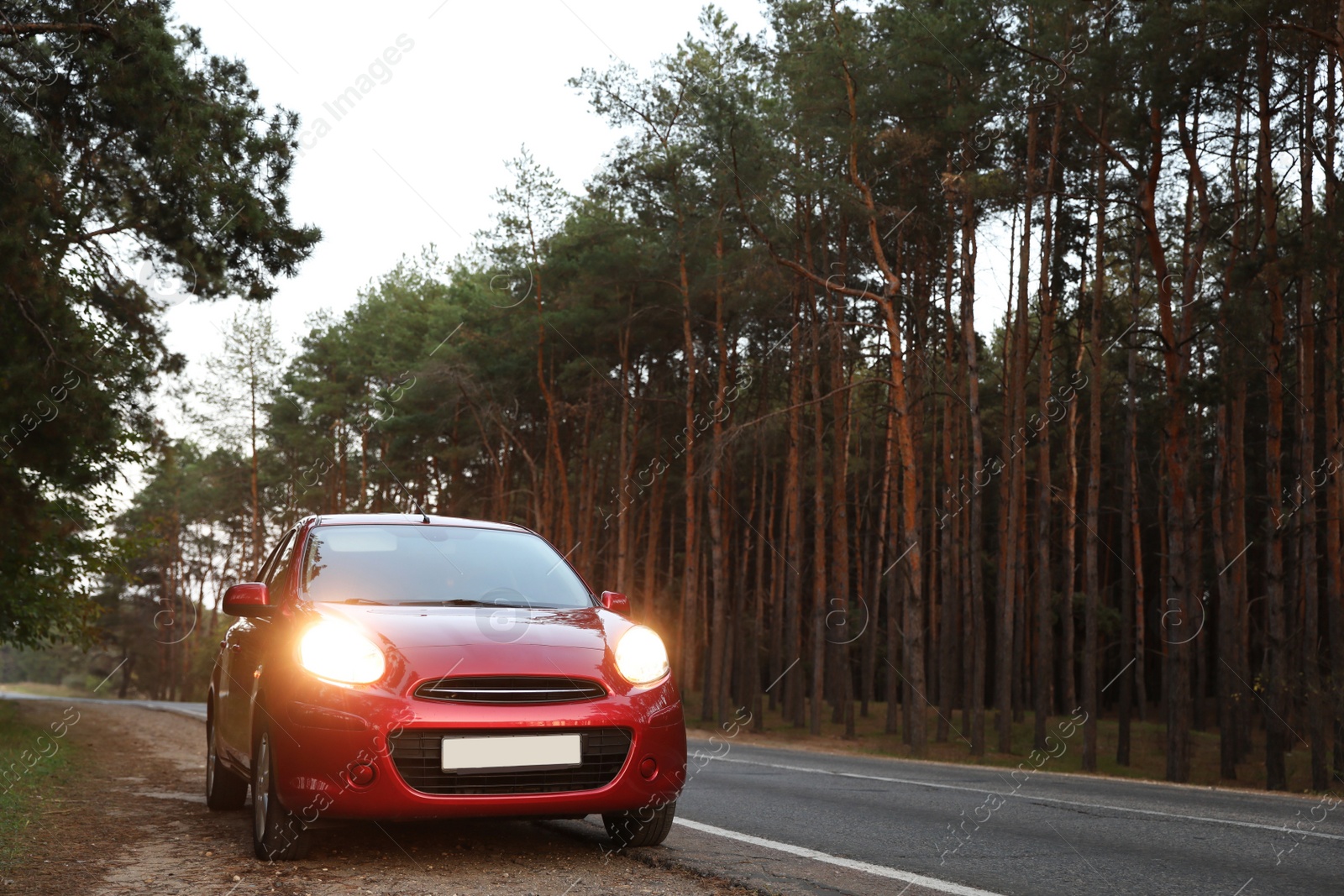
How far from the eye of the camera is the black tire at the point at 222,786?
7543 millimetres

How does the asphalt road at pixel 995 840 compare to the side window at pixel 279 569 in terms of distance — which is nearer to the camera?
the asphalt road at pixel 995 840

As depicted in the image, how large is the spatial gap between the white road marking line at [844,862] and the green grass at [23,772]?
3.63 metres

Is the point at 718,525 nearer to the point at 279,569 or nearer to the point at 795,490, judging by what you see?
the point at 795,490

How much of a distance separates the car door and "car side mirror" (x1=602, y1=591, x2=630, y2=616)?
1.80 metres

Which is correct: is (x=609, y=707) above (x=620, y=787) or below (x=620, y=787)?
above

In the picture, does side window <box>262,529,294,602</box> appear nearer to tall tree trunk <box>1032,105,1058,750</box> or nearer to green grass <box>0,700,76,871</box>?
green grass <box>0,700,76,871</box>

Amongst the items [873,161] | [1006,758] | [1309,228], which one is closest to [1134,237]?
[873,161]

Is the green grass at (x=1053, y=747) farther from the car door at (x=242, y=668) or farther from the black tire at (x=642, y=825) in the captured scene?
the black tire at (x=642, y=825)

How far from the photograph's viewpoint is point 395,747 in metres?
5.11

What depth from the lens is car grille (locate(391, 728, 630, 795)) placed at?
16.9 ft

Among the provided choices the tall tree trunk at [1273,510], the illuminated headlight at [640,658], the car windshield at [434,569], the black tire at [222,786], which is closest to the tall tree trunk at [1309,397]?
the tall tree trunk at [1273,510]

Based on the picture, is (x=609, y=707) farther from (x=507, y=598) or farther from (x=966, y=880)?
(x=966, y=880)

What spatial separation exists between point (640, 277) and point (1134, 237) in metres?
13.3

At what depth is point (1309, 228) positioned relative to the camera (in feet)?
59.3
